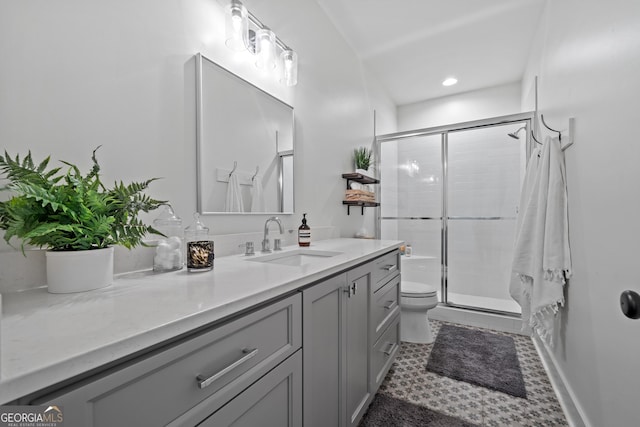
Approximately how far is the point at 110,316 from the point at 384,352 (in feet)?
5.06

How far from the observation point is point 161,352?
1.70ft

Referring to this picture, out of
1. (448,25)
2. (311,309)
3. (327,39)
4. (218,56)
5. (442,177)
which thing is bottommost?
(311,309)

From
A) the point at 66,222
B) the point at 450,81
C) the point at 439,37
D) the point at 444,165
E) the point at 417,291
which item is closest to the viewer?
the point at 66,222

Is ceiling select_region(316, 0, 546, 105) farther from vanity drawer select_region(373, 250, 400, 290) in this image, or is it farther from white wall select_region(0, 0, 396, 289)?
vanity drawer select_region(373, 250, 400, 290)

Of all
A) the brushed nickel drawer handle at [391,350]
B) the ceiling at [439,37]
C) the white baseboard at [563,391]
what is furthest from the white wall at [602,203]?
the brushed nickel drawer handle at [391,350]

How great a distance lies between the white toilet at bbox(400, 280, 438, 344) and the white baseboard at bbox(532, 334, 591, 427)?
29.8 inches

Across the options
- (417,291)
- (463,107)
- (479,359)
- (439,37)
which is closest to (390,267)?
(417,291)

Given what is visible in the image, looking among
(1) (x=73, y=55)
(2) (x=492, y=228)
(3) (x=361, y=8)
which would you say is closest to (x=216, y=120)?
(1) (x=73, y=55)

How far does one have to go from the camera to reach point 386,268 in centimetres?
174

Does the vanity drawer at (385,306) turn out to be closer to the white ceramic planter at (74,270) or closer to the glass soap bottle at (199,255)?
the glass soap bottle at (199,255)

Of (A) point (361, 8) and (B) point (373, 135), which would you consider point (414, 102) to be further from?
(A) point (361, 8)

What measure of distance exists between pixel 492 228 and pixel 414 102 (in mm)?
2100

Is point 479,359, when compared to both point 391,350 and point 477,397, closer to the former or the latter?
point 477,397

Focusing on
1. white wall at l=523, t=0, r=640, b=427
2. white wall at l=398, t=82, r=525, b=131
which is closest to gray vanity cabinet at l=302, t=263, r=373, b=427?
white wall at l=523, t=0, r=640, b=427
